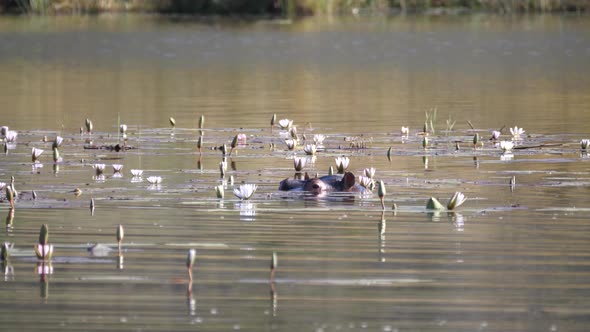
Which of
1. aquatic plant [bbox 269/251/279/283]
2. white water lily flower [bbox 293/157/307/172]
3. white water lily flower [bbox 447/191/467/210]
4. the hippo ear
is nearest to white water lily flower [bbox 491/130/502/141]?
white water lily flower [bbox 293/157/307/172]

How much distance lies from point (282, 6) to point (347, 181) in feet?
115

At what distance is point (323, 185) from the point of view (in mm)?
8328

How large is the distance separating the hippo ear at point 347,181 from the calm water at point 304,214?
0.19 m

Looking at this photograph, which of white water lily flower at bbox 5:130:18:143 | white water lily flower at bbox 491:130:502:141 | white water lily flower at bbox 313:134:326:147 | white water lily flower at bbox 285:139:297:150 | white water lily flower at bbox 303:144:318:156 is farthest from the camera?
white water lily flower at bbox 491:130:502:141

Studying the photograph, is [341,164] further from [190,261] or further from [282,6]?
[282,6]

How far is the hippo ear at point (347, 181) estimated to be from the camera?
826 centimetres

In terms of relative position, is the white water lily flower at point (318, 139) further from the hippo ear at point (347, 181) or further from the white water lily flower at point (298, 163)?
the hippo ear at point (347, 181)

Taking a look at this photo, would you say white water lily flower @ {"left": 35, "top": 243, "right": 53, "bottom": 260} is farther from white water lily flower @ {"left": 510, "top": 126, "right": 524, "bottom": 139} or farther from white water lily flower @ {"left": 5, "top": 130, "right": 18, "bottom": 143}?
white water lily flower @ {"left": 510, "top": 126, "right": 524, "bottom": 139}

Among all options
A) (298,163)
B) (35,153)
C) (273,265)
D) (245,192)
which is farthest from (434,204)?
(35,153)

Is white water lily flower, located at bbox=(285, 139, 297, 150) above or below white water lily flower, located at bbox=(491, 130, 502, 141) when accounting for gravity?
below

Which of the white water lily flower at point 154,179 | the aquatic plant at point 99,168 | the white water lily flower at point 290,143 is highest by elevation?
the white water lily flower at point 290,143

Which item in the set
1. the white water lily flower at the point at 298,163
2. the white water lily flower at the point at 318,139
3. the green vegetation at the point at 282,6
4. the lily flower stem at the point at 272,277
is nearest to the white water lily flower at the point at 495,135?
the white water lily flower at the point at 318,139

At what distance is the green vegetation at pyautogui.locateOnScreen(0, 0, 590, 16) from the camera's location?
42438 millimetres

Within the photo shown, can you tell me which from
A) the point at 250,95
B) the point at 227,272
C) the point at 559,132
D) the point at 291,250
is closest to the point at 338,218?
the point at 291,250
